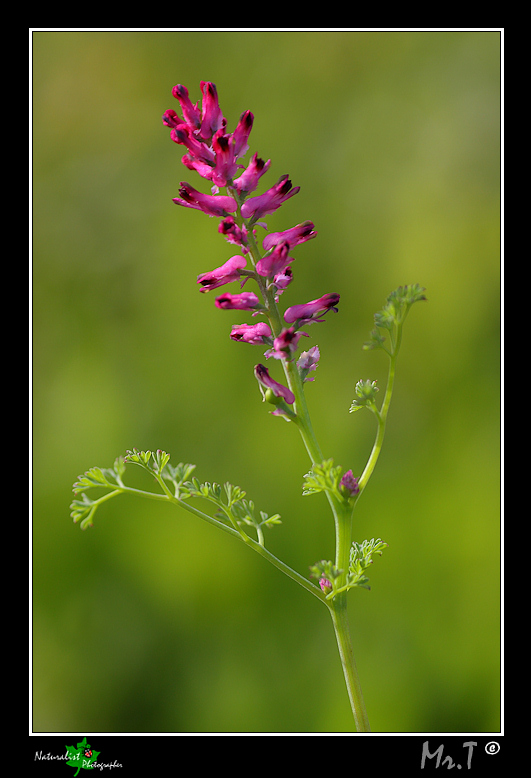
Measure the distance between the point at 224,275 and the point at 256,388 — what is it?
10.9 ft

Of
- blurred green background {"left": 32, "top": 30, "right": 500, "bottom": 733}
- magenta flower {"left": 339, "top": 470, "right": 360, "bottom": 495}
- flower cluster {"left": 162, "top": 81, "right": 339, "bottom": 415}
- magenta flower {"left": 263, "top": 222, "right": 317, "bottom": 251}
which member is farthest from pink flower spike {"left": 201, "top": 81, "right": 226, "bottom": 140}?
blurred green background {"left": 32, "top": 30, "right": 500, "bottom": 733}

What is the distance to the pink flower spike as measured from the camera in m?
2.51

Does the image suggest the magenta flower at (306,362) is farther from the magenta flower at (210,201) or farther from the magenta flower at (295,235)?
the magenta flower at (210,201)

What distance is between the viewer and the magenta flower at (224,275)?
2.55 meters

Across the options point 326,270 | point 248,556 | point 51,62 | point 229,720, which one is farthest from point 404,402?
point 51,62

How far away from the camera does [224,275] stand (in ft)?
8.43

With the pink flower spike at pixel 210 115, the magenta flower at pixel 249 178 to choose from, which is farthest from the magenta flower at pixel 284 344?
the pink flower spike at pixel 210 115

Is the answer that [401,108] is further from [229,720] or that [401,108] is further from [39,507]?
[229,720]

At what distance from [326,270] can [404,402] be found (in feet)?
5.04

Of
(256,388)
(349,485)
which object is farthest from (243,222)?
(256,388)

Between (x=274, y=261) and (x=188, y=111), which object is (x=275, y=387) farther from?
(x=188, y=111)

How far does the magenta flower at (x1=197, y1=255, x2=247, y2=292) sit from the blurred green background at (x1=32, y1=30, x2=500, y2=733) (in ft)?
10.6

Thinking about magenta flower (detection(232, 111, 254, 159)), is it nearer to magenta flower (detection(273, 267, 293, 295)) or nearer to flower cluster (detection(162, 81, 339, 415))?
flower cluster (detection(162, 81, 339, 415))

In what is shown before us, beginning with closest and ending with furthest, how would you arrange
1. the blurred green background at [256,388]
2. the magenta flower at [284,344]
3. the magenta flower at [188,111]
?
the magenta flower at [284,344]
the magenta flower at [188,111]
the blurred green background at [256,388]
